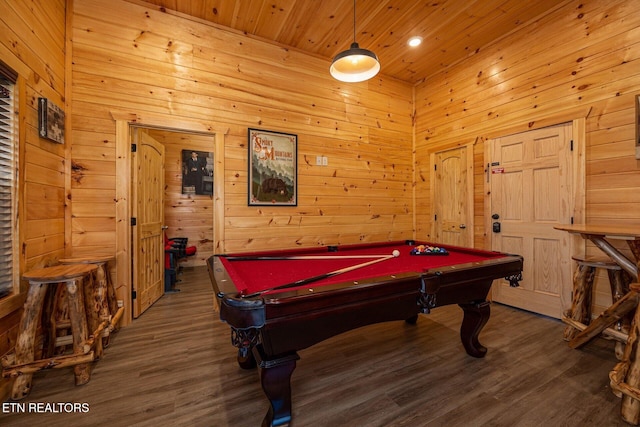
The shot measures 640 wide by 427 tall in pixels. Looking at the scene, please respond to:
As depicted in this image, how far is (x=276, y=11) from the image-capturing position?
2.91 metres

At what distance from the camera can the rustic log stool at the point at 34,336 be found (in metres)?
1.70

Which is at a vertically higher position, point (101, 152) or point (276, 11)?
point (276, 11)

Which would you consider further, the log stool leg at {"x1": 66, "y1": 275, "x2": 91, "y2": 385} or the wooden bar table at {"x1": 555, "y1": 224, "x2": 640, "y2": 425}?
the log stool leg at {"x1": 66, "y1": 275, "x2": 91, "y2": 385}

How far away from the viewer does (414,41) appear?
3.42 metres

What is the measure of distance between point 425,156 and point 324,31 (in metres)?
2.35

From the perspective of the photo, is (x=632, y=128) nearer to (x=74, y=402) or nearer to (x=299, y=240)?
(x=299, y=240)

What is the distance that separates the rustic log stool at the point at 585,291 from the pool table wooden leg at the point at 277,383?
2392 millimetres

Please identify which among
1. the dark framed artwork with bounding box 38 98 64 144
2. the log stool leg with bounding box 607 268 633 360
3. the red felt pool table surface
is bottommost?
the log stool leg with bounding box 607 268 633 360

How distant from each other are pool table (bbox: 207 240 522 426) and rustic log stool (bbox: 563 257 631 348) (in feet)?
2.75

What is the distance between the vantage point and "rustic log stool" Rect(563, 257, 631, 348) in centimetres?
220

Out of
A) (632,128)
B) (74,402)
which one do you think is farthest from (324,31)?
(74,402)

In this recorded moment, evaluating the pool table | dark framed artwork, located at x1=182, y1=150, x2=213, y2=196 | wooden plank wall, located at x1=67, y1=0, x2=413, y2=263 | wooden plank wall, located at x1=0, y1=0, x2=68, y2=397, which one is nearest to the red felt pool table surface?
the pool table

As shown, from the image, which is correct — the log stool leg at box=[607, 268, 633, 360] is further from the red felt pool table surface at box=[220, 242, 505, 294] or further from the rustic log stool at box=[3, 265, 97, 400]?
the rustic log stool at box=[3, 265, 97, 400]

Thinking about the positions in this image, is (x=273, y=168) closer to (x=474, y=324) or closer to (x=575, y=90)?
(x=474, y=324)
